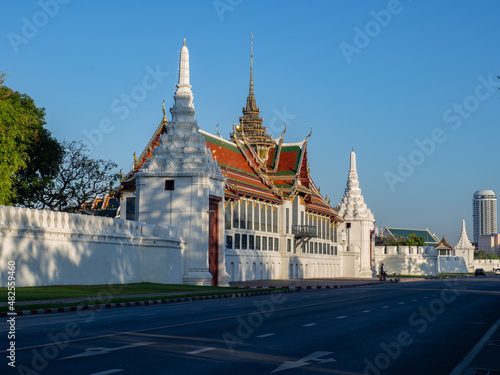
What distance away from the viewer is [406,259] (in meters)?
120

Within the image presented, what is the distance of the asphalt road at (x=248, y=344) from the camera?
1101 centimetres

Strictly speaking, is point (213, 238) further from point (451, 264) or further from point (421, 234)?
point (421, 234)

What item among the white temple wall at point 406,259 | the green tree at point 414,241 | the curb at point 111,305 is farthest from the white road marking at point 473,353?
the green tree at point 414,241

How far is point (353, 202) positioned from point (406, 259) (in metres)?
21.7

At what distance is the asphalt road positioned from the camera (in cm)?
1101

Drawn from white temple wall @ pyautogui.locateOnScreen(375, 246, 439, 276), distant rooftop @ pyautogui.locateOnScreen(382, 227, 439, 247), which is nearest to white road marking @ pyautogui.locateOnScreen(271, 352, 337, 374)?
white temple wall @ pyautogui.locateOnScreen(375, 246, 439, 276)

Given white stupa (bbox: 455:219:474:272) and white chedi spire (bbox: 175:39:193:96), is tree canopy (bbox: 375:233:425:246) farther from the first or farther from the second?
white chedi spire (bbox: 175:39:193:96)

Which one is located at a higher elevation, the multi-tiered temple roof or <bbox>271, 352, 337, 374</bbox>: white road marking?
the multi-tiered temple roof

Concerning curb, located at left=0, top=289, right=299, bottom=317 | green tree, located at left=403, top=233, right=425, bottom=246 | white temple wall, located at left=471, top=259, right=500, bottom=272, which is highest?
green tree, located at left=403, top=233, right=425, bottom=246

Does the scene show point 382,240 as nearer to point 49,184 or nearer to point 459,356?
point 49,184

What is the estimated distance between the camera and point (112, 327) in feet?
54.4

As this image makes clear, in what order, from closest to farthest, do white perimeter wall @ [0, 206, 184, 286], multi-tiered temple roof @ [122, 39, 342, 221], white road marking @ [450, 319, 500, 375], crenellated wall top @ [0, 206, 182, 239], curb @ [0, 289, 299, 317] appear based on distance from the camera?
white road marking @ [450, 319, 500, 375]
curb @ [0, 289, 299, 317]
crenellated wall top @ [0, 206, 182, 239]
white perimeter wall @ [0, 206, 184, 286]
multi-tiered temple roof @ [122, 39, 342, 221]

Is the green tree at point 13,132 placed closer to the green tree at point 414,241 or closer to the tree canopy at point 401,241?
the green tree at point 414,241

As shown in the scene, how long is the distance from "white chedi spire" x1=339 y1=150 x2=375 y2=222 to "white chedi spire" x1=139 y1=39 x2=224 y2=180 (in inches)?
2104
